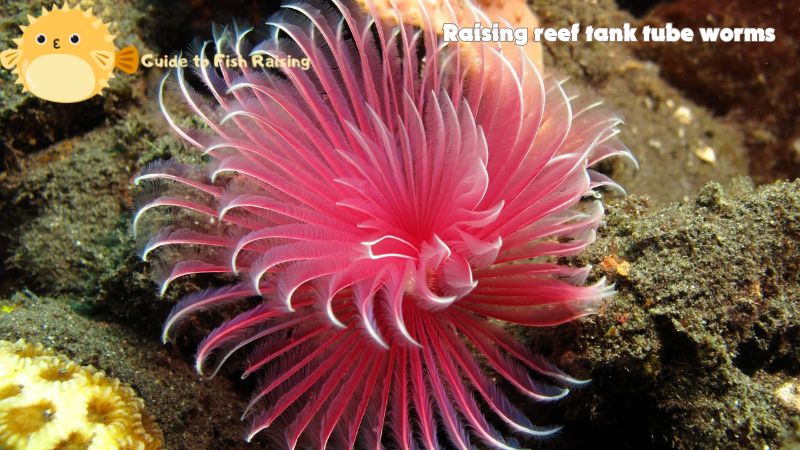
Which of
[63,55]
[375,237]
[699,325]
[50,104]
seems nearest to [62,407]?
[375,237]

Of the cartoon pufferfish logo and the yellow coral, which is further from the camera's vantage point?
the cartoon pufferfish logo

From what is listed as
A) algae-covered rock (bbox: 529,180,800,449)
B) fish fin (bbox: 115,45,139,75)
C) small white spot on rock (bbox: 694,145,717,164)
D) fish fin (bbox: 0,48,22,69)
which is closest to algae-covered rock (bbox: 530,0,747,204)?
small white spot on rock (bbox: 694,145,717,164)

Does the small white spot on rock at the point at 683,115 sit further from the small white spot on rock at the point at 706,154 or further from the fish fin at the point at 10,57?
the fish fin at the point at 10,57

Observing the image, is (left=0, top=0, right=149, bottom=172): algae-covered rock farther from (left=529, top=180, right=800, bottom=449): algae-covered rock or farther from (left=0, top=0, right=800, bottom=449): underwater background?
(left=529, top=180, right=800, bottom=449): algae-covered rock

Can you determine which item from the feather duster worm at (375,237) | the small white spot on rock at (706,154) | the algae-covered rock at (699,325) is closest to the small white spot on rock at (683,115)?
the small white spot on rock at (706,154)

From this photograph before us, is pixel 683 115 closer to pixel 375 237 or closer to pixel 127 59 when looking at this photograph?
pixel 375 237

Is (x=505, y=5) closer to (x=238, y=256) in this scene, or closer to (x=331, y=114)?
(x=331, y=114)

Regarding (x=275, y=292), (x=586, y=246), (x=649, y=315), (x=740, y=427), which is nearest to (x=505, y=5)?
(x=586, y=246)
